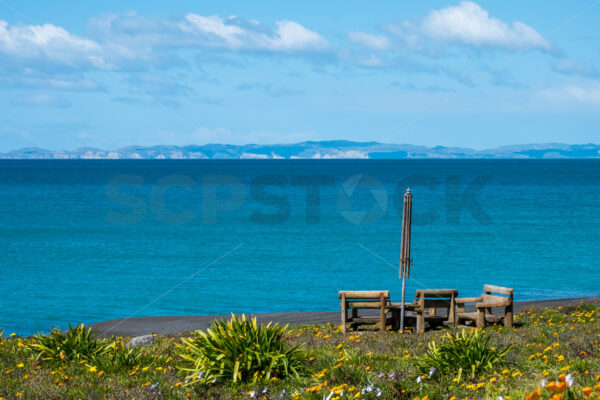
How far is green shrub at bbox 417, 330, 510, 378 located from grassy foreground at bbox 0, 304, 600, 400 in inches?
1.2

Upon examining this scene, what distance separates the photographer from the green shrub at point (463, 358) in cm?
779

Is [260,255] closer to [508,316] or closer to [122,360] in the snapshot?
[508,316]

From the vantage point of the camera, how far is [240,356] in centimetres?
812

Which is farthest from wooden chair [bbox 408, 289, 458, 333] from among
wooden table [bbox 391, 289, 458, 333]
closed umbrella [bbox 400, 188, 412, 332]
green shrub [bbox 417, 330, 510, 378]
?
green shrub [bbox 417, 330, 510, 378]

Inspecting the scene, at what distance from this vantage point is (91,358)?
959cm

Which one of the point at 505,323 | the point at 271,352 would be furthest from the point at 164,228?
the point at 271,352

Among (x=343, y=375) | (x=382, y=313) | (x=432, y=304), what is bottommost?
(x=382, y=313)

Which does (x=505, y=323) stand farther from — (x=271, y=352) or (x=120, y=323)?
(x=120, y=323)

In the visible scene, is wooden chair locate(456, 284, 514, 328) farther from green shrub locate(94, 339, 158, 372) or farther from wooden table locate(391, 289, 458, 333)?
green shrub locate(94, 339, 158, 372)

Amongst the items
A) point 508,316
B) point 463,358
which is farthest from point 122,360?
point 508,316

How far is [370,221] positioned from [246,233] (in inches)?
520

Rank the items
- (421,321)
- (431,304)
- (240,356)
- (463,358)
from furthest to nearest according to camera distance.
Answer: (431,304) → (421,321) → (240,356) → (463,358)

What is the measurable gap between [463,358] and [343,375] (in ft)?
5.09

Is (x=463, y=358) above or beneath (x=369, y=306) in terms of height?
above
